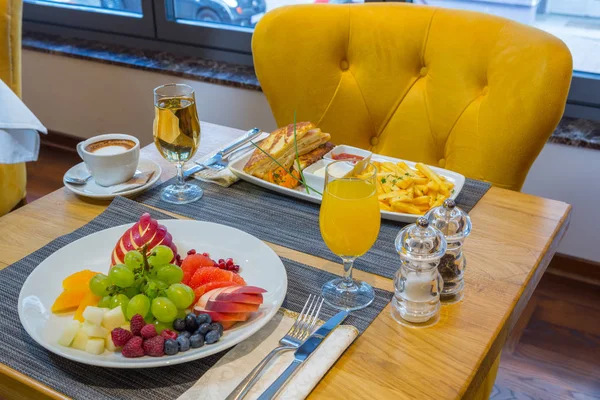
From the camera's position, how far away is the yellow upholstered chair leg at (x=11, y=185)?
1816mm

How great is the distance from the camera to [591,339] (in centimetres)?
201

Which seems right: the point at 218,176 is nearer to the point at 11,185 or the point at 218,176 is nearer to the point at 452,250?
the point at 452,250

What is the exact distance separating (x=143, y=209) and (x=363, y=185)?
0.45 m

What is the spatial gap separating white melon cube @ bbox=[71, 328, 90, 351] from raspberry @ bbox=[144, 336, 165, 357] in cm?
8

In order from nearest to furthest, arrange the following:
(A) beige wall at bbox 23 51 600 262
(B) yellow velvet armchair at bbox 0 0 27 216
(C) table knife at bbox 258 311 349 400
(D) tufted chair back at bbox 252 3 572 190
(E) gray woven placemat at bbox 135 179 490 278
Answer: (C) table knife at bbox 258 311 349 400 → (E) gray woven placemat at bbox 135 179 490 278 → (D) tufted chair back at bbox 252 3 572 190 → (B) yellow velvet armchair at bbox 0 0 27 216 → (A) beige wall at bbox 23 51 600 262

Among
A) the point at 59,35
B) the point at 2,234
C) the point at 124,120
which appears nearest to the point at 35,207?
the point at 2,234

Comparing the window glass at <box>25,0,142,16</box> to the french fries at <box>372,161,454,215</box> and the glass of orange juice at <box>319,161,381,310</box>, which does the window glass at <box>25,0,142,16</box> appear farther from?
the glass of orange juice at <box>319,161,381,310</box>

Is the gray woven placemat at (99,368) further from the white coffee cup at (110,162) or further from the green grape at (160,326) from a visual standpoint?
the white coffee cup at (110,162)

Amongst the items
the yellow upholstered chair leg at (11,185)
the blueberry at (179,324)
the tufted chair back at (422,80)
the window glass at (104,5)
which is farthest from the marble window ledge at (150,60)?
the blueberry at (179,324)

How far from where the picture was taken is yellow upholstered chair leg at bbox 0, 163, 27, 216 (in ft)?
5.96

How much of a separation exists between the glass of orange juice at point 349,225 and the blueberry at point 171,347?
24cm

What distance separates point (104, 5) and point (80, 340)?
103 inches

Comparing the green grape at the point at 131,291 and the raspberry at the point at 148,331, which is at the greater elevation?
the green grape at the point at 131,291

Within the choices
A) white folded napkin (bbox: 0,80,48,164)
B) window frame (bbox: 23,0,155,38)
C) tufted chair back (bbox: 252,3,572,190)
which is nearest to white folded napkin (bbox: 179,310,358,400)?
tufted chair back (bbox: 252,3,572,190)
